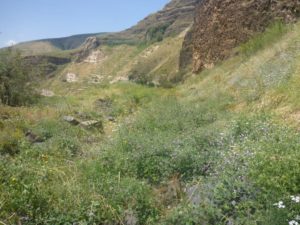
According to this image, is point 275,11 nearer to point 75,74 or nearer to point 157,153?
point 157,153

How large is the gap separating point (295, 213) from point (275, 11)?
44.3 ft

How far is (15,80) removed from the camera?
57.4ft

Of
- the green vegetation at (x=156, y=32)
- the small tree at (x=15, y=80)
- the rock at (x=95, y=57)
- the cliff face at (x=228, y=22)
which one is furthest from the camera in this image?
the rock at (x=95, y=57)

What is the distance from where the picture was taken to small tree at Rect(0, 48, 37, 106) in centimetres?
1709

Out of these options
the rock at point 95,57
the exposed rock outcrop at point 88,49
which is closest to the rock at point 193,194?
the rock at point 95,57

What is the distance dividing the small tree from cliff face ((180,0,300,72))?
8.27 m

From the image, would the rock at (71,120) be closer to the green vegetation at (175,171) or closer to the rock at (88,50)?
the green vegetation at (175,171)

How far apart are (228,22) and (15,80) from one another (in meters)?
9.51

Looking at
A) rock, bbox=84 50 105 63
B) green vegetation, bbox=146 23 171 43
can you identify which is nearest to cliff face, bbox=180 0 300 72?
green vegetation, bbox=146 23 171 43

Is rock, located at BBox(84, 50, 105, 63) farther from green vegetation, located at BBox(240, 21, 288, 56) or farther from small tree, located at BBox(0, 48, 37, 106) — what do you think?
green vegetation, located at BBox(240, 21, 288, 56)

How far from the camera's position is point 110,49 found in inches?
6767

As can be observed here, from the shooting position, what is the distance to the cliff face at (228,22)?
15.9 meters

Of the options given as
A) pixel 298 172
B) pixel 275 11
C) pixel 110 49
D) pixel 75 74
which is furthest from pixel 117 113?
pixel 110 49

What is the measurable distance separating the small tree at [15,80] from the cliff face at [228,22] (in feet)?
27.1
